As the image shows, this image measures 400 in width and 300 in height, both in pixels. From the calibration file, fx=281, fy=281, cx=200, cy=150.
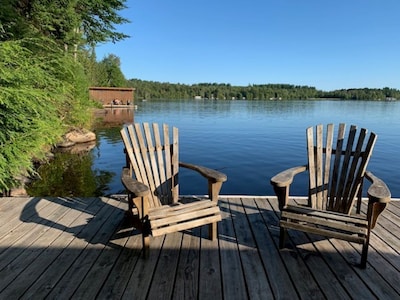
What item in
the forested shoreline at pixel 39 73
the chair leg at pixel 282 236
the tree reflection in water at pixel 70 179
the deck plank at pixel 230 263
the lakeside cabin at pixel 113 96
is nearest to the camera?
the deck plank at pixel 230 263

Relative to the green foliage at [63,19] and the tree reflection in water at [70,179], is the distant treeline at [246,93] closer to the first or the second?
the green foliage at [63,19]

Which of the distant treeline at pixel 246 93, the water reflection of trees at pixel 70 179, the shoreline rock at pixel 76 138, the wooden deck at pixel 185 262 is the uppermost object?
the distant treeline at pixel 246 93

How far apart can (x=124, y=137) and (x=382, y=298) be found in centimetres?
236

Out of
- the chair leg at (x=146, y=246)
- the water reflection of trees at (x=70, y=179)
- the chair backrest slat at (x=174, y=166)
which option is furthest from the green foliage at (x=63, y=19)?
the chair leg at (x=146, y=246)

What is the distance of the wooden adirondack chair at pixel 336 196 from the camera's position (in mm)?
2121

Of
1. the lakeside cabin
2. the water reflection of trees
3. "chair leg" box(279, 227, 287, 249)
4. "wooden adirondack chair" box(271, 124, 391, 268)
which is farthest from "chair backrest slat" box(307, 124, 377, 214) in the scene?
the lakeside cabin

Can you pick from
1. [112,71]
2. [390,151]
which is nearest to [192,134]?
[390,151]

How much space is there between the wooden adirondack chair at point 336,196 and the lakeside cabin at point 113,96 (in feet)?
94.4

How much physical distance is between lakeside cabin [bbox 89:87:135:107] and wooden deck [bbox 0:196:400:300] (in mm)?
28200

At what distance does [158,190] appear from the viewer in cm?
292

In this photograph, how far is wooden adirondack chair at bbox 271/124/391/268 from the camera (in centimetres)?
212

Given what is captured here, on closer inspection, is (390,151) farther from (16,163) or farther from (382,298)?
(16,163)

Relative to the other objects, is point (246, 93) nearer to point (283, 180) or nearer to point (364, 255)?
point (283, 180)

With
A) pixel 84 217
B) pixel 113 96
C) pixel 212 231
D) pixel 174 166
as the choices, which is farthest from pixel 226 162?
pixel 113 96
